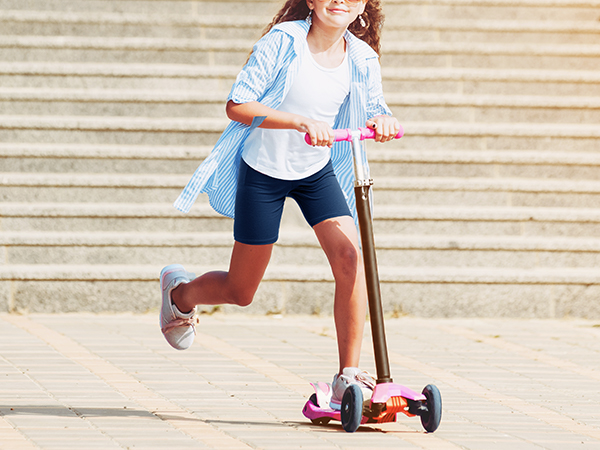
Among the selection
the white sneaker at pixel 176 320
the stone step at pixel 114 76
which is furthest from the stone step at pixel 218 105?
the white sneaker at pixel 176 320

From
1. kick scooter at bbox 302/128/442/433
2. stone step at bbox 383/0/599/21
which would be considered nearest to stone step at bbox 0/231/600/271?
stone step at bbox 383/0/599/21

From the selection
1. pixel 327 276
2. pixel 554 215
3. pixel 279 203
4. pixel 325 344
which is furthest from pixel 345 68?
pixel 554 215

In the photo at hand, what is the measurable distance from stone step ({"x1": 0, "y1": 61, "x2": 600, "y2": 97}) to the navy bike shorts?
4217mm

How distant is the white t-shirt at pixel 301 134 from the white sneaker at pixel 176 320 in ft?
2.68

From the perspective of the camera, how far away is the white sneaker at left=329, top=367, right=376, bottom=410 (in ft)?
12.5

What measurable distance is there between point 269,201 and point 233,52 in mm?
4597

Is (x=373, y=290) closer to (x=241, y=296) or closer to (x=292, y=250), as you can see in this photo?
(x=241, y=296)

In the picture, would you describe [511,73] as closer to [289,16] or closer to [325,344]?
[325,344]

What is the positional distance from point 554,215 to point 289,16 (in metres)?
4.11

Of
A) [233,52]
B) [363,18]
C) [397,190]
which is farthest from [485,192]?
[363,18]

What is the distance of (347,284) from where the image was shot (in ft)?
12.8

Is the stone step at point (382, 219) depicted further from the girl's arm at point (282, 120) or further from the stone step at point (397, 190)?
the girl's arm at point (282, 120)

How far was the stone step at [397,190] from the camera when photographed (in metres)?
7.38

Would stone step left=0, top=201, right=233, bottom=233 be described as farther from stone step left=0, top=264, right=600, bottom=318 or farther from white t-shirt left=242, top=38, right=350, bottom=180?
white t-shirt left=242, top=38, right=350, bottom=180
